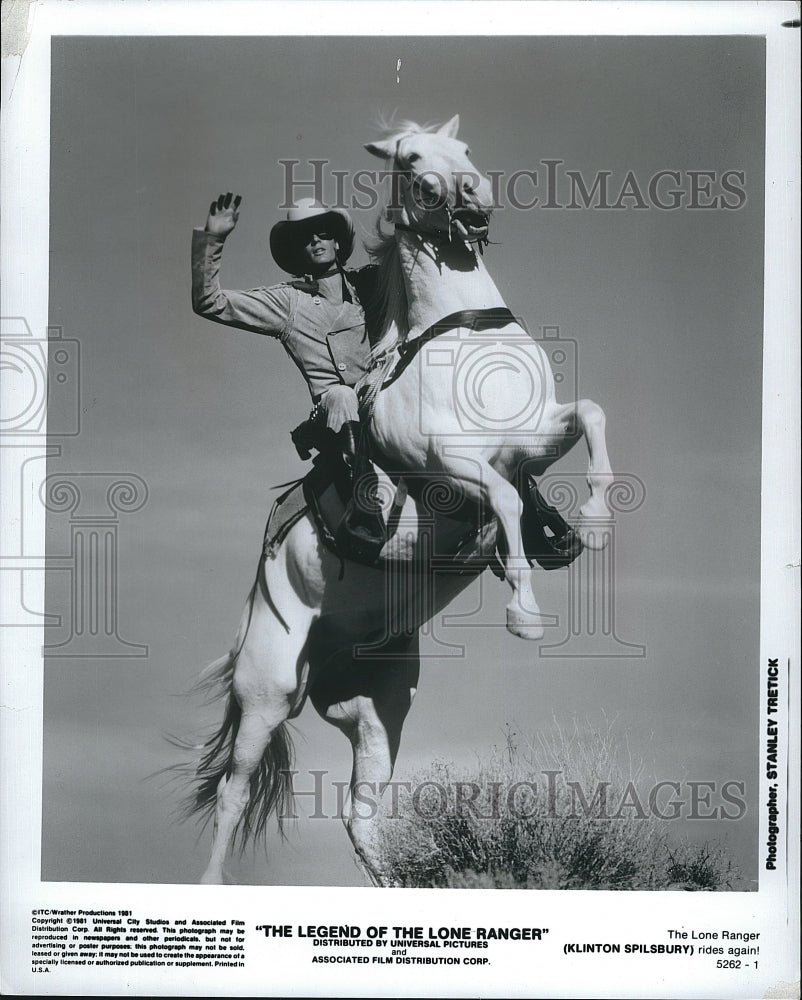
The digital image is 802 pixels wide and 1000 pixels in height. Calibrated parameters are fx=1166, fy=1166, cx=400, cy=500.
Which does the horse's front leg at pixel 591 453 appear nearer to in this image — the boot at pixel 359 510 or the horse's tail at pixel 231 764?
the boot at pixel 359 510

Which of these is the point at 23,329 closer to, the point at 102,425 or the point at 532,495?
the point at 102,425

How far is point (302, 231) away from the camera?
3639mm

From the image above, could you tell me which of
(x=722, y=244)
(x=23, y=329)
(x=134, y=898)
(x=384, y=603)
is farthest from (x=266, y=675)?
(x=722, y=244)

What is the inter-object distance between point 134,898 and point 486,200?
7.96 feet

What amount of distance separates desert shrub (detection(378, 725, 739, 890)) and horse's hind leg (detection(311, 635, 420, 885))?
0.47ft

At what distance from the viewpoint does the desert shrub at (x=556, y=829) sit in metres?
3.56

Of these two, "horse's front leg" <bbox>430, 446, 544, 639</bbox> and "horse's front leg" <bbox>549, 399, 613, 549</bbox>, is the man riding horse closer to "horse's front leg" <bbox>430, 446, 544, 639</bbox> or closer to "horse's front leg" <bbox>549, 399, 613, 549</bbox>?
"horse's front leg" <bbox>430, 446, 544, 639</bbox>

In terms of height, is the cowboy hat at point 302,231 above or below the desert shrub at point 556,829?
above

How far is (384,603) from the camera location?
3.59 meters

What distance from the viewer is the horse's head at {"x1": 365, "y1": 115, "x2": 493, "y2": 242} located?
3609 mm
